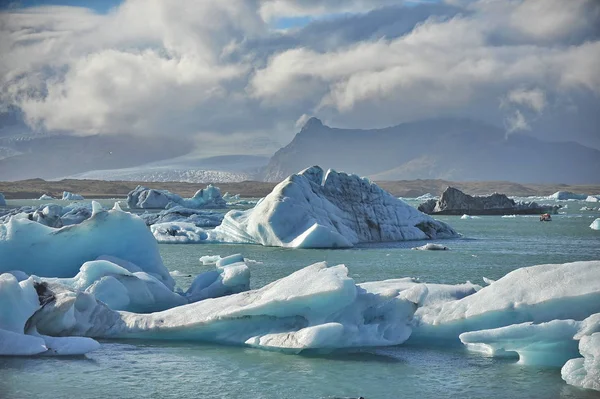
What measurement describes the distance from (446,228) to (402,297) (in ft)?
70.1

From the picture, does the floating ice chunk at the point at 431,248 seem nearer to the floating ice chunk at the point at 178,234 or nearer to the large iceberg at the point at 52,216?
the floating ice chunk at the point at 178,234

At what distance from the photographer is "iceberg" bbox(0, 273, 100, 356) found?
1027 cm

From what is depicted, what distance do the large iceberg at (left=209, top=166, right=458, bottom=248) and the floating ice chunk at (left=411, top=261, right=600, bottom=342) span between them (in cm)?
1542

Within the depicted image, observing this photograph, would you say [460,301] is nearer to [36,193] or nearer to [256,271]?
[256,271]

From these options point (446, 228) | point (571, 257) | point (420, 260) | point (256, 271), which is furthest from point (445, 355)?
point (446, 228)

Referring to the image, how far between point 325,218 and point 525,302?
17.6 m

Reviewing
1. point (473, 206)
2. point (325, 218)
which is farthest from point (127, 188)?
point (325, 218)

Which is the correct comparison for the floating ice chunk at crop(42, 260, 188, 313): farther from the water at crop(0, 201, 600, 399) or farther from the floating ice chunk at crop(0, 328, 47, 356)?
the floating ice chunk at crop(0, 328, 47, 356)

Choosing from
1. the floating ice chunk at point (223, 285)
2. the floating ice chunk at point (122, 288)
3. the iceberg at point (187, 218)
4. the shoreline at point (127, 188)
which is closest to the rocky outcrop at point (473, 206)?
the iceberg at point (187, 218)

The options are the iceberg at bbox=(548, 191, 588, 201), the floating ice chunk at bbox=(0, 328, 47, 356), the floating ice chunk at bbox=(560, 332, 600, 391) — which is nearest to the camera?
the floating ice chunk at bbox=(560, 332, 600, 391)

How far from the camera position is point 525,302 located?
9812mm

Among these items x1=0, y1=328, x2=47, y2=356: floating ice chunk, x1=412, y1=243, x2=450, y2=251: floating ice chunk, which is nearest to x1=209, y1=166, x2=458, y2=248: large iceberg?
x1=412, y1=243, x2=450, y2=251: floating ice chunk

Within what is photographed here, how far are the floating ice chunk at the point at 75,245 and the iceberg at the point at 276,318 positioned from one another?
12.6ft

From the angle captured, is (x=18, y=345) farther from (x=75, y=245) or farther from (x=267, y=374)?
(x=75, y=245)
